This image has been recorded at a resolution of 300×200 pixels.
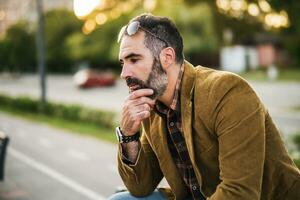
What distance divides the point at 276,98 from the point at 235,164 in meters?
20.7

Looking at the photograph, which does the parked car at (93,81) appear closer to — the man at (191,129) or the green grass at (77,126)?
the green grass at (77,126)

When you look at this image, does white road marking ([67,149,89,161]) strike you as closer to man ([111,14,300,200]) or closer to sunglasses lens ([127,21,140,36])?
man ([111,14,300,200])

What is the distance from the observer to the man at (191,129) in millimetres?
2070

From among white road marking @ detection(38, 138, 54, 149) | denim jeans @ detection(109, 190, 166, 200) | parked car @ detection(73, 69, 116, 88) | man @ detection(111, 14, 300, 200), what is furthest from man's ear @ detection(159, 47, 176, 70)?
parked car @ detection(73, 69, 116, 88)

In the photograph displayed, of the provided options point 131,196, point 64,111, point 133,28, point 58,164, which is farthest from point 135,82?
point 64,111

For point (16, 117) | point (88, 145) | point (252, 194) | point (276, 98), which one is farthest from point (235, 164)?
point (276, 98)

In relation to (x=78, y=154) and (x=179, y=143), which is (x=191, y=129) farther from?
(x=78, y=154)

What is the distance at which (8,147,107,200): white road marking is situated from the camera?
7.02 m

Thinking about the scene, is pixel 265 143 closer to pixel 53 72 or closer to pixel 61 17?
pixel 61 17

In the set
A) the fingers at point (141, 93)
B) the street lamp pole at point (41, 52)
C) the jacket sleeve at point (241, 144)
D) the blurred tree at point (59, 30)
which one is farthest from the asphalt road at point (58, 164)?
the blurred tree at point (59, 30)

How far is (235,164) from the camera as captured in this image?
6.80 feet

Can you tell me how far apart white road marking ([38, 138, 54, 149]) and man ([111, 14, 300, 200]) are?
31.4 ft

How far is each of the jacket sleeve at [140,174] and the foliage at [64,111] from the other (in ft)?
38.1

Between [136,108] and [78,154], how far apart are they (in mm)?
8428
